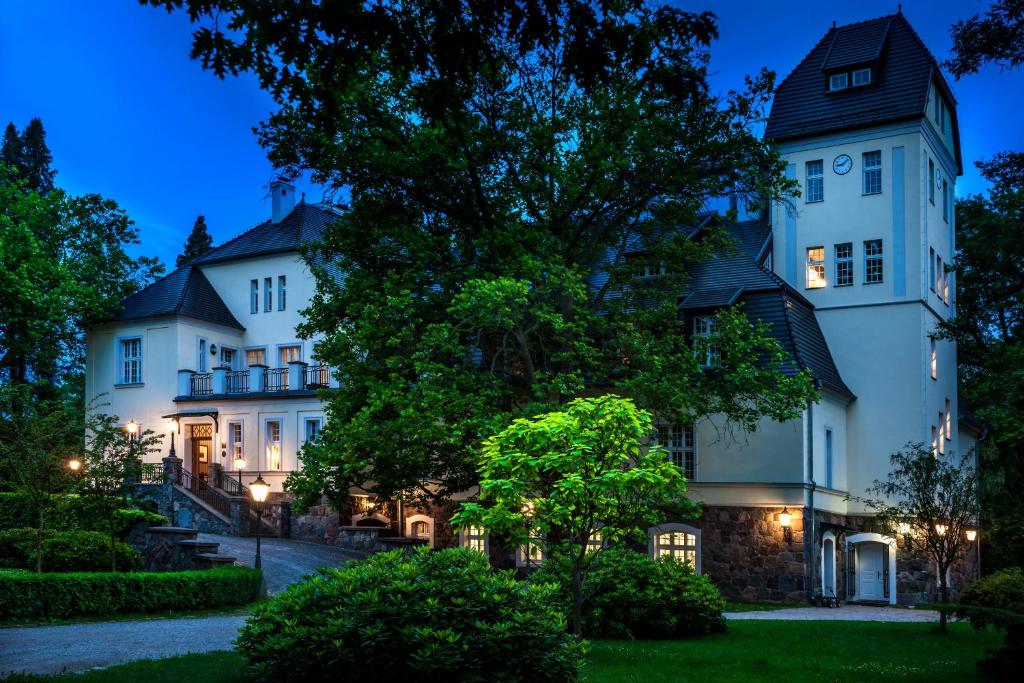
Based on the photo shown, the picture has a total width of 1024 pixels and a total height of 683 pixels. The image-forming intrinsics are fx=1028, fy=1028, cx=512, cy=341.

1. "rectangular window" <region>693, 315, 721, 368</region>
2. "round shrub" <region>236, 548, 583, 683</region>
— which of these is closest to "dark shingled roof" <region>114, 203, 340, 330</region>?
"rectangular window" <region>693, 315, 721, 368</region>

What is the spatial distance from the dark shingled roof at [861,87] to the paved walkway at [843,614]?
15.0 metres

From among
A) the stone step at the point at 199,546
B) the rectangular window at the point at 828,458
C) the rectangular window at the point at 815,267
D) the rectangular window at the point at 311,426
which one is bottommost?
the stone step at the point at 199,546

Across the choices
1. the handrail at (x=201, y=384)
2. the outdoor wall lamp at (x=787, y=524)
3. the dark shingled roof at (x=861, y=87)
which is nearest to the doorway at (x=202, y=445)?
the handrail at (x=201, y=384)

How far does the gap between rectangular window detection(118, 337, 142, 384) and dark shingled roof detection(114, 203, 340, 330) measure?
113 centimetres

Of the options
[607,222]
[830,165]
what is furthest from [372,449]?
[830,165]

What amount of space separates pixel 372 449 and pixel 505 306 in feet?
14.8

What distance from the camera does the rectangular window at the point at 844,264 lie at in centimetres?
3309

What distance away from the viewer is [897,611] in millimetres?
28859

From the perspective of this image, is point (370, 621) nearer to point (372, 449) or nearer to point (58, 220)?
point (372, 449)

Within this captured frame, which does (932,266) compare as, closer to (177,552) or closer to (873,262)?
(873,262)

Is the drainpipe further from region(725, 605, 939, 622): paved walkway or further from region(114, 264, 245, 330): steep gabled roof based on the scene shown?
→ region(114, 264, 245, 330): steep gabled roof

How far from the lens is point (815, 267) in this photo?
33.8m

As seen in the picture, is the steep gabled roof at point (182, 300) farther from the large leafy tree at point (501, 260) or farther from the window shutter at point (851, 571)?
the window shutter at point (851, 571)

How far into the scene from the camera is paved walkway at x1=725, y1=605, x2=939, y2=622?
24.3m
